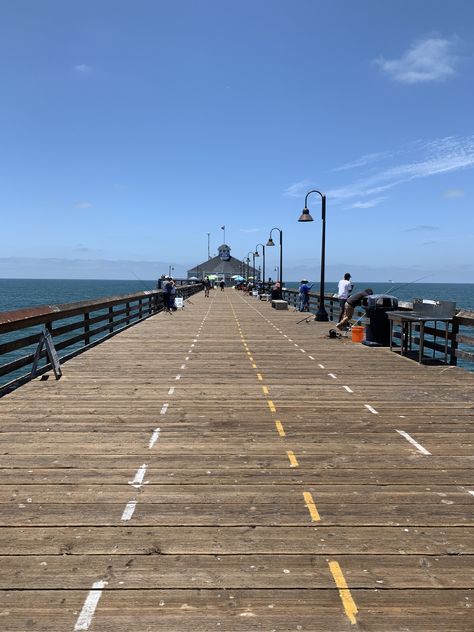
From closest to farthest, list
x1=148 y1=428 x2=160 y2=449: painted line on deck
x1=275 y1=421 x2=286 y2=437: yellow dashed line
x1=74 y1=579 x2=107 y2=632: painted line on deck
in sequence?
1. x1=74 y1=579 x2=107 y2=632: painted line on deck
2. x1=148 y1=428 x2=160 y2=449: painted line on deck
3. x1=275 y1=421 x2=286 y2=437: yellow dashed line

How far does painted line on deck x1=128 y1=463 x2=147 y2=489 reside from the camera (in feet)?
16.1

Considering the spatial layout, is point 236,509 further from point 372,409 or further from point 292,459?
point 372,409

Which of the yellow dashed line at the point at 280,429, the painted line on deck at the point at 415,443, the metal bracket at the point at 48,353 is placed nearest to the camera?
the painted line on deck at the point at 415,443

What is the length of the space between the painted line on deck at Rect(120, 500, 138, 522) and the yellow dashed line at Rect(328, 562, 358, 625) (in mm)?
1658

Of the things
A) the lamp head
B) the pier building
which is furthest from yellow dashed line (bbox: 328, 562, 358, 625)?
the pier building

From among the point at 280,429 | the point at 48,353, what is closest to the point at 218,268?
the point at 48,353

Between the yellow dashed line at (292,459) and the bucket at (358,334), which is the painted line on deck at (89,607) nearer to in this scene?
the yellow dashed line at (292,459)

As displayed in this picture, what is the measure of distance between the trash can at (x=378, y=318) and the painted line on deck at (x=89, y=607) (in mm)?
12050

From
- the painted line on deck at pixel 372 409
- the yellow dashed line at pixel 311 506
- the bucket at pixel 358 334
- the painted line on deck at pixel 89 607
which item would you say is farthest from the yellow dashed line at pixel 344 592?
the bucket at pixel 358 334

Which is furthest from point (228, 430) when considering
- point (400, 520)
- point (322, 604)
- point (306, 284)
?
point (306, 284)

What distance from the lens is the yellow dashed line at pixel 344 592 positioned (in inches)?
121

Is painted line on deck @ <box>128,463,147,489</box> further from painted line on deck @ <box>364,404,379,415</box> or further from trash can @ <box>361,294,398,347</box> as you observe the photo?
trash can @ <box>361,294,398,347</box>

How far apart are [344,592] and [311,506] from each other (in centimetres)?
119

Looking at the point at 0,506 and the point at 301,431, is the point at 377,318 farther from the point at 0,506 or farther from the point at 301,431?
the point at 0,506
